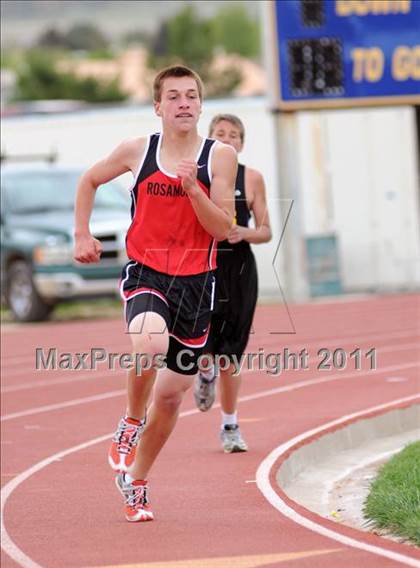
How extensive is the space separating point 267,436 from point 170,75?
3.90 meters

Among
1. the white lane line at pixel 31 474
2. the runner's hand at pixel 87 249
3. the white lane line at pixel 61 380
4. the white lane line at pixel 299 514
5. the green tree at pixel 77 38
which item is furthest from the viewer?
the green tree at pixel 77 38

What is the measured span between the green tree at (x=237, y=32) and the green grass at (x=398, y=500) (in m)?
144

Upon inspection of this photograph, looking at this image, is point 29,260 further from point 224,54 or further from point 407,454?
point 224,54

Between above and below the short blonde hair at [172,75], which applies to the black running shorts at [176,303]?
below

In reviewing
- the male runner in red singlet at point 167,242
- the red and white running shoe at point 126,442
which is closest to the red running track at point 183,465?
the red and white running shoe at point 126,442

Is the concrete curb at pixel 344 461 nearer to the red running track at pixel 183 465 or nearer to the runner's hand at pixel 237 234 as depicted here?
the red running track at pixel 183 465

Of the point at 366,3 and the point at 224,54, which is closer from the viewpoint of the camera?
the point at 366,3

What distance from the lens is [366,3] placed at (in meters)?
24.1

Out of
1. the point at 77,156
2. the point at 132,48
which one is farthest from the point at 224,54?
the point at 77,156

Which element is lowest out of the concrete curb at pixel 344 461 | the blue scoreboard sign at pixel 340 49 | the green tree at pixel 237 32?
the concrete curb at pixel 344 461

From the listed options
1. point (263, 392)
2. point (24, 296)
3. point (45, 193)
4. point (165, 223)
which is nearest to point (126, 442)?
point (165, 223)

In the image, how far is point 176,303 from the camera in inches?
306

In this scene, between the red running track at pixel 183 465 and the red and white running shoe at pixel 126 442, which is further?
the red and white running shoe at pixel 126 442

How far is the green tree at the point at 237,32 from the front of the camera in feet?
512
